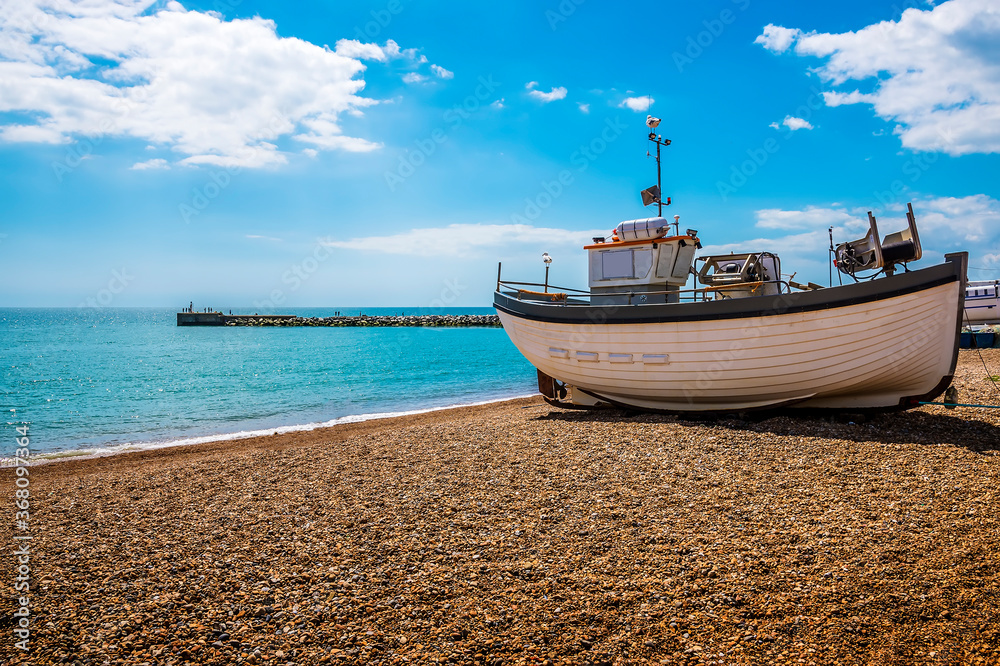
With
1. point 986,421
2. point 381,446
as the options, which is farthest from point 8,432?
point 986,421

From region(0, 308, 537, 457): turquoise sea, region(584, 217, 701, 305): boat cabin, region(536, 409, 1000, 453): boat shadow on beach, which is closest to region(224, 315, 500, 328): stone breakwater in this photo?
region(0, 308, 537, 457): turquoise sea

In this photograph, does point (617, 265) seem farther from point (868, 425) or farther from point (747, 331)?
point (868, 425)

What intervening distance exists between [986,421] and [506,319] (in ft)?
33.1

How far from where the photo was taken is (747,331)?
1027 cm

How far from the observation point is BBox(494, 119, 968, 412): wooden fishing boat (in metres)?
9.48

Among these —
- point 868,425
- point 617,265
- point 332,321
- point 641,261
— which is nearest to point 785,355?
point 868,425

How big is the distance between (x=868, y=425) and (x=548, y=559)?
26.1ft

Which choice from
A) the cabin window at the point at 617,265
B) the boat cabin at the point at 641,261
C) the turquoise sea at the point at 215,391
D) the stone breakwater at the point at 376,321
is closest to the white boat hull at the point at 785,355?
the boat cabin at the point at 641,261

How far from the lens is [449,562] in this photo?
5.25m

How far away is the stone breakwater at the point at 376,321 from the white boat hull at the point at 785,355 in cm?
8799

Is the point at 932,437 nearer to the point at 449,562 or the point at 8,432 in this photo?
the point at 449,562

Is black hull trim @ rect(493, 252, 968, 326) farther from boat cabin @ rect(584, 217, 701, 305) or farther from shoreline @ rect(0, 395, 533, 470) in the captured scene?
shoreline @ rect(0, 395, 533, 470)

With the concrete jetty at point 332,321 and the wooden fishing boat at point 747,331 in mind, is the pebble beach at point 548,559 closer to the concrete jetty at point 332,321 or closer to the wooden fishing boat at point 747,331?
the wooden fishing boat at point 747,331

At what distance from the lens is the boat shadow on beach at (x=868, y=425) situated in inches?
355
